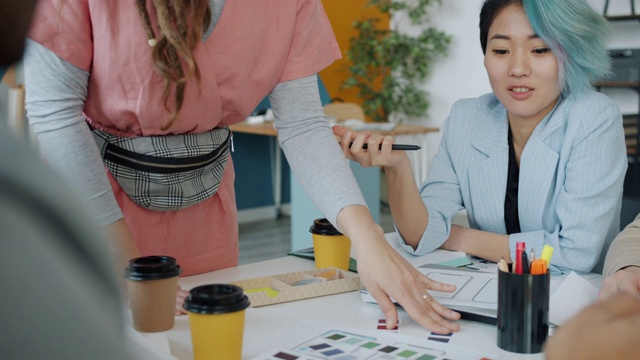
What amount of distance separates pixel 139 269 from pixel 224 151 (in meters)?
0.56

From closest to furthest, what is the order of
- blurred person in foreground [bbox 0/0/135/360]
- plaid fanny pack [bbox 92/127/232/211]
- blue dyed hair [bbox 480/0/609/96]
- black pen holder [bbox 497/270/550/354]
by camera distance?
blurred person in foreground [bbox 0/0/135/360]
black pen holder [bbox 497/270/550/354]
plaid fanny pack [bbox 92/127/232/211]
blue dyed hair [bbox 480/0/609/96]

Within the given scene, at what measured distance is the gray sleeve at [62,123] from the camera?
127cm

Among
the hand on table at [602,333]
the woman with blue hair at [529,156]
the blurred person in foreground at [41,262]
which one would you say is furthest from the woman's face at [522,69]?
the blurred person in foreground at [41,262]

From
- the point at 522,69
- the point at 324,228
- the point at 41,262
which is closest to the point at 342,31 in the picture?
the point at 522,69

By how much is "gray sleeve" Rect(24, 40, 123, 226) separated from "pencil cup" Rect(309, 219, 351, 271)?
413 millimetres

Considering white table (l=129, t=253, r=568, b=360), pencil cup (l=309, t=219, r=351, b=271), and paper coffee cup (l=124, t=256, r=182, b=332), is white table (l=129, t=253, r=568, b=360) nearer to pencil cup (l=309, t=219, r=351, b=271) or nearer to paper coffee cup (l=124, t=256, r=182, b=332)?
paper coffee cup (l=124, t=256, r=182, b=332)

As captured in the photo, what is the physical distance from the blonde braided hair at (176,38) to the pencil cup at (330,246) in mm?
370

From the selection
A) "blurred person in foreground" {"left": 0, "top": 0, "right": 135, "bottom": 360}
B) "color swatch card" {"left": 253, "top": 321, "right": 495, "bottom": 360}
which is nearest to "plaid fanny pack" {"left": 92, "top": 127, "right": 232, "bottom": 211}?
"color swatch card" {"left": 253, "top": 321, "right": 495, "bottom": 360}

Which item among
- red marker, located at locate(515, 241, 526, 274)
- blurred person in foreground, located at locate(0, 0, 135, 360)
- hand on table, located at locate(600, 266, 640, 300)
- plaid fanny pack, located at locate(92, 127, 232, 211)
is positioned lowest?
hand on table, located at locate(600, 266, 640, 300)

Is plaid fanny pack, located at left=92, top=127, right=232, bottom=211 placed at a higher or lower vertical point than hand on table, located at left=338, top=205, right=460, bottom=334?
higher

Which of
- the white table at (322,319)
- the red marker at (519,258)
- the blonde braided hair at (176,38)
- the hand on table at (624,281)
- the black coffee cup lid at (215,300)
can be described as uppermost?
the blonde braided hair at (176,38)

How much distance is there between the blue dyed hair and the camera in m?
1.76

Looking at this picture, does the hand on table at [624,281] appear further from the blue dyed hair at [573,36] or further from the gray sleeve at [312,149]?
the blue dyed hair at [573,36]

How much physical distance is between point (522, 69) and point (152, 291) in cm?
114
